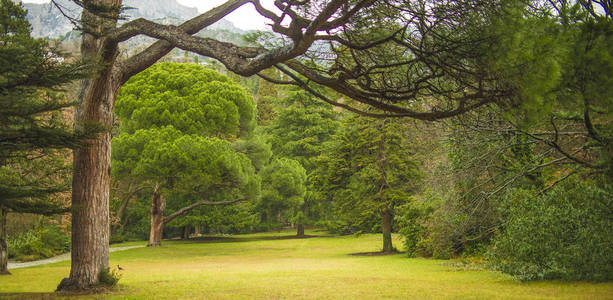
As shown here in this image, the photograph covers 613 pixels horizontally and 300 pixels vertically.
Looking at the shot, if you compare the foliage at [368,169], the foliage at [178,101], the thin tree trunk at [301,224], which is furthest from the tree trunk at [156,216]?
the thin tree trunk at [301,224]

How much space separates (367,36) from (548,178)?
7.63 metres

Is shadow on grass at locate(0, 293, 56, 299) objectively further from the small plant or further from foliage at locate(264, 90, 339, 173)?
foliage at locate(264, 90, 339, 173)

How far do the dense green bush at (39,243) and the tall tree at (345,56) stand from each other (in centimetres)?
1481

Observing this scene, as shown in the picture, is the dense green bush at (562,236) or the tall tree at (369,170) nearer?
the dense green bush at (562,236)

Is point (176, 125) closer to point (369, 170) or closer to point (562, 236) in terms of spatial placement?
point (369, 170)

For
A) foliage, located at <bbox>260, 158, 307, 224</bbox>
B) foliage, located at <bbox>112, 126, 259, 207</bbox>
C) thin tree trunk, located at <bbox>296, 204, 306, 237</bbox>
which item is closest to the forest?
foliage, located at <bbox>112, 126, 259, 207</bbox>

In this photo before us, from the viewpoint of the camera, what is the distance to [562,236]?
8945mm

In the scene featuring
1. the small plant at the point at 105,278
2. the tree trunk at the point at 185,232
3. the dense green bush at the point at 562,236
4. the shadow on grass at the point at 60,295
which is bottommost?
the tree trunk at the point at 185,232

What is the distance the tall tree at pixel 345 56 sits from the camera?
5496 mm

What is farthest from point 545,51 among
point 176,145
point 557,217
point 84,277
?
point 176,145

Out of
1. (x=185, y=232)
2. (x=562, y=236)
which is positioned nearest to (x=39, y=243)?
(x=185, y=232)

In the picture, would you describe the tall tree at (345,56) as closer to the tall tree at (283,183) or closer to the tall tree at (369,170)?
the tall tree at (369,170)

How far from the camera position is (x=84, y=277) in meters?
8.59

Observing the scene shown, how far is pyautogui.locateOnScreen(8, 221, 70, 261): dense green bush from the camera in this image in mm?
21141
